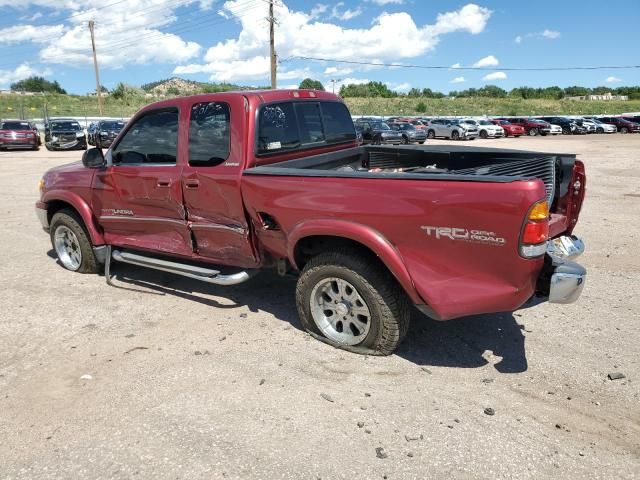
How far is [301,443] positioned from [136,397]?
122cm

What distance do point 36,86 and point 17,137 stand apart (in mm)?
80682

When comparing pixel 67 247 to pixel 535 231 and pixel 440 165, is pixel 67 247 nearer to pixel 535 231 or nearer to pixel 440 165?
pixel 440 165

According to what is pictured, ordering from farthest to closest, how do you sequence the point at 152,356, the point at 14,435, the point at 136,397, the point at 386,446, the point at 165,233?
the point at 165,233, the point at 152,356, the point at 136,397, the point at 14,435, the point at 386,446

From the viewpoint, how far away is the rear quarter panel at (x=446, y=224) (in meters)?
2.94

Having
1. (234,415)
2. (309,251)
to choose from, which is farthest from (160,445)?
(309,251)

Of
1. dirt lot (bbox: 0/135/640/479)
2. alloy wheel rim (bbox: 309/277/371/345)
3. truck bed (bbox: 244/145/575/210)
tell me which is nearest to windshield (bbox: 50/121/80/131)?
dirt lot (bbox: 0/135/640/479)

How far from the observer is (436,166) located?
4.94 meters

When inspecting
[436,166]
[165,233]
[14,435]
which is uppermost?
[436,166]

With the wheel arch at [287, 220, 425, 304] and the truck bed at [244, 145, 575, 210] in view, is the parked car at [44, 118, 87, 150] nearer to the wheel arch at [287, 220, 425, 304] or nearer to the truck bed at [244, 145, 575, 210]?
the truck bed at [244, 145, 575, 210]

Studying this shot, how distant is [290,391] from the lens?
3346 mm

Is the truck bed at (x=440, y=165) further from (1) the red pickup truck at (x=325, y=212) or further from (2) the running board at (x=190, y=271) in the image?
(2) the running board at (x=190, y=271)

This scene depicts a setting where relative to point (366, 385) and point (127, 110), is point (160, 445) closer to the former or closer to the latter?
point (366, 385)

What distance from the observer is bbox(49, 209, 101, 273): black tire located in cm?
562

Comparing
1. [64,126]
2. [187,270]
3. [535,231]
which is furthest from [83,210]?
[64,126]
